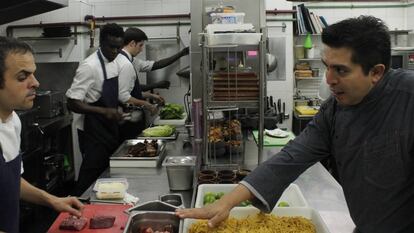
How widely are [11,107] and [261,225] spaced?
1123 millimetres

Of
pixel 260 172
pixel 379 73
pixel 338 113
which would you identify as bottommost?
pixel 260 172

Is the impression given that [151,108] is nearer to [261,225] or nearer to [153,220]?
[153,220]

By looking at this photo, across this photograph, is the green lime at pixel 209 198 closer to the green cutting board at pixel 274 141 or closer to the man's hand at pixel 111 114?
the green cutting board at pixel 274 141

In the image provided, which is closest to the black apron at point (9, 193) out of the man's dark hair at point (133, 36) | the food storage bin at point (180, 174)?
the food storage bin at point (180, 174)

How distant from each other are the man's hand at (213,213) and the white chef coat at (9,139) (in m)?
0.77

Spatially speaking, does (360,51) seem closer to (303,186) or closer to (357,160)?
(357,160)

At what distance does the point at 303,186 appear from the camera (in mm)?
2383

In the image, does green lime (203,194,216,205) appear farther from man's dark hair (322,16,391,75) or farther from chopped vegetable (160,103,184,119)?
chopped vegetable (160,103,184,119)

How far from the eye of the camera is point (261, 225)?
63.2 inches

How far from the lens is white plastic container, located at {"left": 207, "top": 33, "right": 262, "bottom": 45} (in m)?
2.51

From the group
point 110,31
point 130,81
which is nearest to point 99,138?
point 130,81

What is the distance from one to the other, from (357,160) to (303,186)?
0.90 m

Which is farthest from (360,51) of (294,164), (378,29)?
(294,164)

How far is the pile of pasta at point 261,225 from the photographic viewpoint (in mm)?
1556
